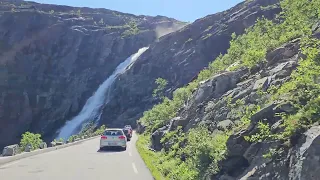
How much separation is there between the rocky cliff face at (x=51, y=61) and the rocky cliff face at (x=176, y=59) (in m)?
14.9

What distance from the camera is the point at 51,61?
107 meters

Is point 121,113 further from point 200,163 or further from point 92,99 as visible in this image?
point 200,163

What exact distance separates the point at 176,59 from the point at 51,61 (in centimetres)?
3880

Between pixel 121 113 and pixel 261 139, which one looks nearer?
pixel 261 139

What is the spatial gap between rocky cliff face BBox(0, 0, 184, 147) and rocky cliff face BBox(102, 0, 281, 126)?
14.9 m

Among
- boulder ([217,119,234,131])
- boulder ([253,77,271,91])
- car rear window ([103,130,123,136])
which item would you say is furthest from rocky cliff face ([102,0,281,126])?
boulder ([217,119,234,131])

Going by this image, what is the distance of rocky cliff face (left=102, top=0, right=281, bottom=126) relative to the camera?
81.3 metres

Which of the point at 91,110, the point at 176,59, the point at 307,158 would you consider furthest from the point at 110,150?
the point at 91,110

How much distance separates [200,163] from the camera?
11.4 meters

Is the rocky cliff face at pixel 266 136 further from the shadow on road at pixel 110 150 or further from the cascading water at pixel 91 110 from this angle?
the cascading water at pixel 91 110

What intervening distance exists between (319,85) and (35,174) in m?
10.3

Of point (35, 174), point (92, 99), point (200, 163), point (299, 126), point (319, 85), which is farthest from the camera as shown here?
point (92, 99)

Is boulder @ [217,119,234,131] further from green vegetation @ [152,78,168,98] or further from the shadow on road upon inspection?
green vegetation @ [152,78,168,98]

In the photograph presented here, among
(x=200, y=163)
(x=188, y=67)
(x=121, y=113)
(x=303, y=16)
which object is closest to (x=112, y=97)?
(x=121, y=113)
